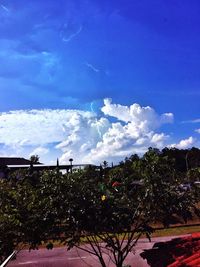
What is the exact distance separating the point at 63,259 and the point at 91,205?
331 inches

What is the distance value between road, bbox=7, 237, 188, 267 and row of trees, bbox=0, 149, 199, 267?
507cm

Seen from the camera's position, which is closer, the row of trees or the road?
the row of trees

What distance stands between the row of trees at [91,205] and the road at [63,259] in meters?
5.07

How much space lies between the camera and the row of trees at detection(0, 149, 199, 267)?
901cm

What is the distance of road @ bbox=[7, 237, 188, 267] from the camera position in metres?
15.1

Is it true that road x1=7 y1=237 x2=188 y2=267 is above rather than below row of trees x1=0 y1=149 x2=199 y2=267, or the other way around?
below

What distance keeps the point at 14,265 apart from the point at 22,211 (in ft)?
25.4

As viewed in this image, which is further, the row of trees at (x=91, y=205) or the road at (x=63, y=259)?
the road at (x=63, y=259)

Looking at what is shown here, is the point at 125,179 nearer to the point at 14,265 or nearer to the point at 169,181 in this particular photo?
the point at 169,181

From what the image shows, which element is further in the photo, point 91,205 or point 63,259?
point 63,259

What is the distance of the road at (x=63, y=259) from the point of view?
15.1 m

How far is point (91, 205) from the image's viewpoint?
29.5 feet

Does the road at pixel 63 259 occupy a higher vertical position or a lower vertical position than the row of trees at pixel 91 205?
lower

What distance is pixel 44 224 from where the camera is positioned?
9109 millimetres
